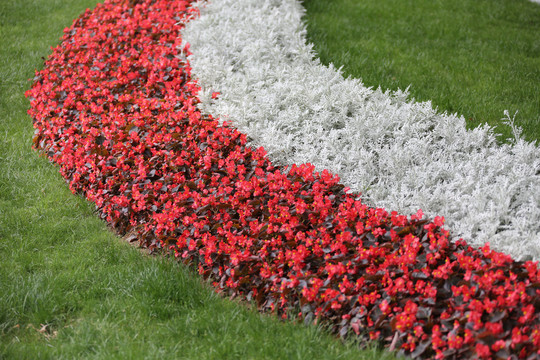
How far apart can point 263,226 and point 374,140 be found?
4.69ft

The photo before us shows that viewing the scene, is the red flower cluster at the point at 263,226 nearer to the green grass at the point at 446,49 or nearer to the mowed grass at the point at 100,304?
the mowed grass at the point at 100,304

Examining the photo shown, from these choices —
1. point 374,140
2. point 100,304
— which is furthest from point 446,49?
point 100,304

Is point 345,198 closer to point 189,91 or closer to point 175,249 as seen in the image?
point 175,249

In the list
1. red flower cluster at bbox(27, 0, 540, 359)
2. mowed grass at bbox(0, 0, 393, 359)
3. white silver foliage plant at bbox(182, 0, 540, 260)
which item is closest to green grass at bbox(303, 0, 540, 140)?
white silver foliage plant at bbox(182, 0, 540, 260)

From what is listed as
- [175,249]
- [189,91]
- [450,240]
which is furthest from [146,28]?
[450,240]

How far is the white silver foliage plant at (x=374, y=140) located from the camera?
363 cm

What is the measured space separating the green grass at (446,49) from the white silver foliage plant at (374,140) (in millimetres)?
779

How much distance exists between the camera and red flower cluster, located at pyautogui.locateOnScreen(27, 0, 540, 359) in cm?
293

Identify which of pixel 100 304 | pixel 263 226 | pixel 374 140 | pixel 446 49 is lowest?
pixel 100 304

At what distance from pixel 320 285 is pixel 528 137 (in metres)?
2.92

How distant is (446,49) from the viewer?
6.85m

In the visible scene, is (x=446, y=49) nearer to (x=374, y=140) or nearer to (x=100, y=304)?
(x=374, y=140)

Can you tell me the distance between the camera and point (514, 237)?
130 inches

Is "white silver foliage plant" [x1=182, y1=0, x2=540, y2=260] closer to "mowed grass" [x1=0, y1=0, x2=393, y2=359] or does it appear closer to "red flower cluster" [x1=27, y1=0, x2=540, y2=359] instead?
"red flower cluster" [x1=27, y1=0, x2=540, y2=359]
